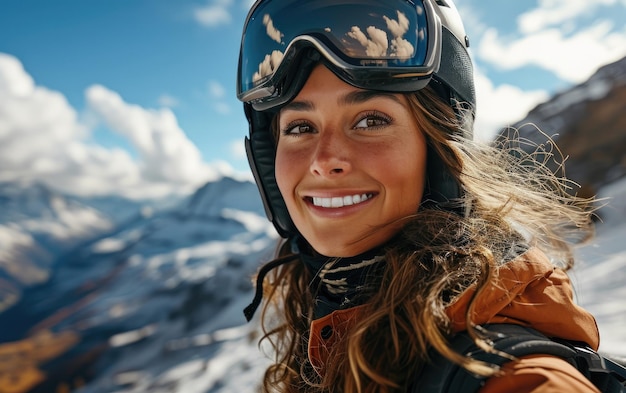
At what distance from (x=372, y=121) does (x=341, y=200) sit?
1.16 feet

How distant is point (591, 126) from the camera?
21969mm

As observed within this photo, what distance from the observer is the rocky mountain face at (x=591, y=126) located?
17812mm

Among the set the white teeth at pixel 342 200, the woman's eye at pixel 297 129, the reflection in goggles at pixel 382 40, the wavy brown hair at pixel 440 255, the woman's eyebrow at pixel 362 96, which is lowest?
the wavy brown hair at pixel 440 255

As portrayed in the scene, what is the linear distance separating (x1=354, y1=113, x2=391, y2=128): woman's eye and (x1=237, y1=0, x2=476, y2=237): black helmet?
11 cm

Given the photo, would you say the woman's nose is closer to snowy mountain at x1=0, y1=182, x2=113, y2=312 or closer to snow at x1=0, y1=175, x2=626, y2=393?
snow at x1=0, y1=175, x2=626, y2=393

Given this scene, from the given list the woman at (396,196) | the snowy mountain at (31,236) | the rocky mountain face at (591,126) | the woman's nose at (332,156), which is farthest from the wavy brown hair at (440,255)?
the snowy mountain at (31,236)

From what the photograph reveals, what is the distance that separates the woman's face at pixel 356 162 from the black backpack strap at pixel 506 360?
58 centimetres

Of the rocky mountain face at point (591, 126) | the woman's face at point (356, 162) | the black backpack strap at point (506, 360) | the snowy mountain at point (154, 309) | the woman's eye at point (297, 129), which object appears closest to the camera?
the black backpack strap at point (506, 360)

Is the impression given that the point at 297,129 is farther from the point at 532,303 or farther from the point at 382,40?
the point at 532,303

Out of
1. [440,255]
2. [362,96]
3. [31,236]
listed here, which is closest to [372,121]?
[362,96]

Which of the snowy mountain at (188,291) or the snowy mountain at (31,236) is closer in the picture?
the snowy mountain at (188,291)

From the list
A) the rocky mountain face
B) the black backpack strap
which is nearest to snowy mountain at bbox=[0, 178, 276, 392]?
the black backpack strap

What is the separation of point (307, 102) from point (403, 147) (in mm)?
459

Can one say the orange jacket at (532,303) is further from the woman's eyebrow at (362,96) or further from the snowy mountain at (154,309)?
the snowy mountain at (154,309)
